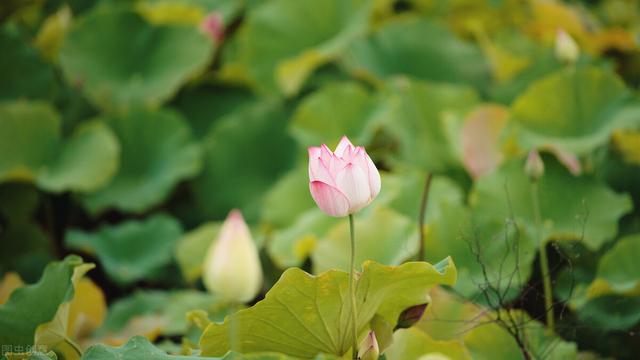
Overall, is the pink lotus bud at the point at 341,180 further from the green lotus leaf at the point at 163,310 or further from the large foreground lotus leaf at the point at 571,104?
the large foreground lotus leaf at the point at 571,104

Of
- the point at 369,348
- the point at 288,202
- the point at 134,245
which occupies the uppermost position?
the point at 369,348

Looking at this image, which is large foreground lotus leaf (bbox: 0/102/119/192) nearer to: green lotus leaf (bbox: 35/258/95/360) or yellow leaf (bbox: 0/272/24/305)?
yellow leaf (bbox: 0/272/24/305)

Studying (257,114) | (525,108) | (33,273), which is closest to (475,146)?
(525,108)

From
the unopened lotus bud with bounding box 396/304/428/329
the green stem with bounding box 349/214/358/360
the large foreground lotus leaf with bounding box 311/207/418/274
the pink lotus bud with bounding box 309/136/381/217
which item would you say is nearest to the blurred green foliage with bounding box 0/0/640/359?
the large foreground lotus leaf with bounding box 311/207/418/274

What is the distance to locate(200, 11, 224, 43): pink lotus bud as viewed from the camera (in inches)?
88.4

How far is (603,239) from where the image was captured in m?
1.49

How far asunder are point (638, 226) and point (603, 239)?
159 mm

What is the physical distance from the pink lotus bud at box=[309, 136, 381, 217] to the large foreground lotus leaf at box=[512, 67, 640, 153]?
33.9 inches

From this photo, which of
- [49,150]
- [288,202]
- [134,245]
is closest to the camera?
[288,202]

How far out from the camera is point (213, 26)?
2.27 m

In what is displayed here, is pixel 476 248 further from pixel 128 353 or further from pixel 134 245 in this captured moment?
pixel 134 245

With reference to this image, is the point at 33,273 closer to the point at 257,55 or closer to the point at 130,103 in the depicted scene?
the point at 130,103

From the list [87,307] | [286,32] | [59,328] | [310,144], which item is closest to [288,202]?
[310,144]

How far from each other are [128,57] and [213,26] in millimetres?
223
